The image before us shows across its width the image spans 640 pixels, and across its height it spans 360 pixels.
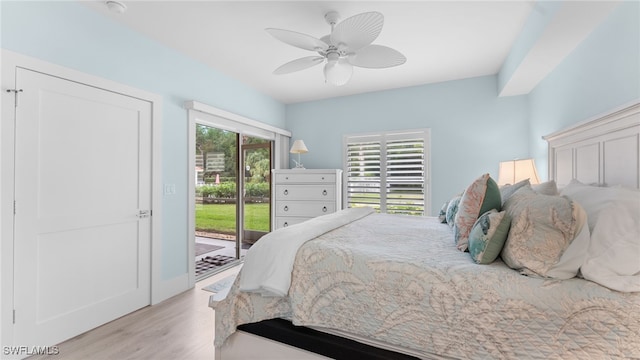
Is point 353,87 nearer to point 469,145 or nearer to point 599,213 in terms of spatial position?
point 469,145

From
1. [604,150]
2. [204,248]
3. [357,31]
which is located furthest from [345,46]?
[204,248]

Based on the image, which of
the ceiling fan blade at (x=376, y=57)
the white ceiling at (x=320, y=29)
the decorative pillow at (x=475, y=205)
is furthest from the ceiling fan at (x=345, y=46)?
the decorative pillow at (x=475, y=205)

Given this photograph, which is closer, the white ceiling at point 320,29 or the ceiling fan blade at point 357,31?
the ceiling fan blade at point 357,31

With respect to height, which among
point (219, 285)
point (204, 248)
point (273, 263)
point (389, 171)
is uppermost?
point (389, 171)

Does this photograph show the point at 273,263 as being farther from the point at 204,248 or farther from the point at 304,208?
the point at 204,248

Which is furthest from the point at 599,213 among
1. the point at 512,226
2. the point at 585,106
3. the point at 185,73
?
the point at 185,73

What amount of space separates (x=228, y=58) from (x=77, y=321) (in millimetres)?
2770

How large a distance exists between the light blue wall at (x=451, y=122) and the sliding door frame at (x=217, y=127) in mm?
1011

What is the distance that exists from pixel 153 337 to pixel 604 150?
3.31 m

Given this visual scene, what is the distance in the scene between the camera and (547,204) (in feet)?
4.01

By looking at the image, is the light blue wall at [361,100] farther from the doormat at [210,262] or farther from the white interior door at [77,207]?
the doormat at [210,262]

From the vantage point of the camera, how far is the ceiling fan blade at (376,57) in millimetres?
2027

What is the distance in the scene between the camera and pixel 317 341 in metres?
1.38

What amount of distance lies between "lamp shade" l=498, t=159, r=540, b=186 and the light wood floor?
3.08m
